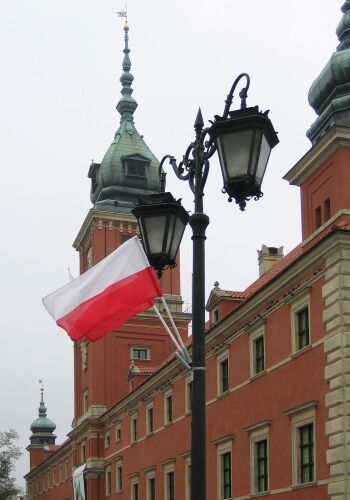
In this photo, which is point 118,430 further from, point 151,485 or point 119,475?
point 151,485

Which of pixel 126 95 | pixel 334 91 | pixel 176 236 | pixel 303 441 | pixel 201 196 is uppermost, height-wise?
pixel 126 95

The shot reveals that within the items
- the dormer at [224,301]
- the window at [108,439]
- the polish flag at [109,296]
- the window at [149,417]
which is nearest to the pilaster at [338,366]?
the dormer at [224,301]

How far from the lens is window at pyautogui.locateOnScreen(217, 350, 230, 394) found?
3078cm

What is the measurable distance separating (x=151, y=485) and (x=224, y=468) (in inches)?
399

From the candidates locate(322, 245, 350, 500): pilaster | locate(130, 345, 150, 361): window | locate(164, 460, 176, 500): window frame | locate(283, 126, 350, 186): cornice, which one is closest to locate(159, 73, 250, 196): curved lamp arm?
locate(322, 245, 350, 500): pilaster

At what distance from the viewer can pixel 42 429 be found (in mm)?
98625

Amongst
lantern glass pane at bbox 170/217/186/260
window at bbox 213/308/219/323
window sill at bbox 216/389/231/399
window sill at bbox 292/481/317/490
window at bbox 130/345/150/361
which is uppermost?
window at bbox 130/345/150/361

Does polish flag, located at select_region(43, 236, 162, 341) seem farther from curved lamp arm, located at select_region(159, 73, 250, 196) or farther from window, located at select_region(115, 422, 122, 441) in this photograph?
window, located at select_region(115, 422, 122, 441)

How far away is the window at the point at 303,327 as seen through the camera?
24609 mm

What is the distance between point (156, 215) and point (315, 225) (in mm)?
19112

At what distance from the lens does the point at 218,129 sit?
24.3ft

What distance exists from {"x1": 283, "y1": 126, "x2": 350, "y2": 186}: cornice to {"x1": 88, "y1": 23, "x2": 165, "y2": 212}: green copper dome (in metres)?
29.6

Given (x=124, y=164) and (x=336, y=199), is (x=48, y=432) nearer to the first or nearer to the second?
(x=124, y=164)

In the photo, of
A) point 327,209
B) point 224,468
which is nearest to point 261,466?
point 224,468
